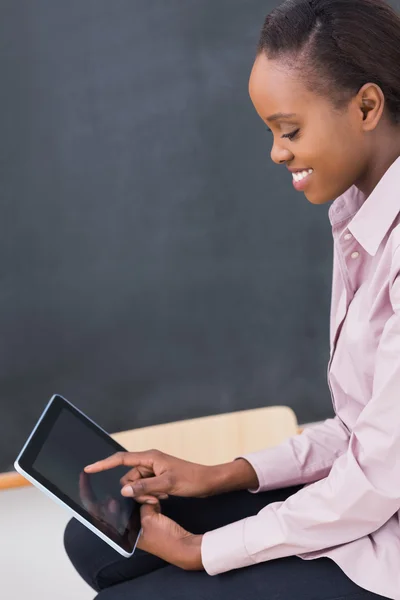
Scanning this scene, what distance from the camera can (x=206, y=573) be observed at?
3.15ft

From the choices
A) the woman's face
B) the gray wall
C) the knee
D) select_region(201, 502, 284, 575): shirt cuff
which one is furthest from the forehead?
the gray wall

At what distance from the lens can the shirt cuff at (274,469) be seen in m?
1.13

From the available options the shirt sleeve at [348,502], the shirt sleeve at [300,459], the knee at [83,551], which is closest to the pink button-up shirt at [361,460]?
the shirt sleeve at [348,502]

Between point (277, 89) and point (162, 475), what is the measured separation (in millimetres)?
539

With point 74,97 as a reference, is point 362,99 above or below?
below

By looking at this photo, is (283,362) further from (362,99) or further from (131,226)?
(362,99)

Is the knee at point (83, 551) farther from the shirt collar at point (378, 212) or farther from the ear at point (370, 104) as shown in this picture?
the ear at point (370, 104)

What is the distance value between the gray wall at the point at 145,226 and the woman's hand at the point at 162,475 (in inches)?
33.5

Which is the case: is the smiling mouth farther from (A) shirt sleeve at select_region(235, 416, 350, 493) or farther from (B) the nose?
(A) shirt sleeve at select_region(235, 416, 350, 493)

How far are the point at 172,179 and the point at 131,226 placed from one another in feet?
0.50

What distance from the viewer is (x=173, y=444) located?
4.54ft

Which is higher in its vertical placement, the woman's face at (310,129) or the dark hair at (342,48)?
the dark hair at (342,48)

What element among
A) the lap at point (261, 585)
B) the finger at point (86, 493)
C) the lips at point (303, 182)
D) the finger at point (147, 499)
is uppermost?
the lips at point (303, 182)

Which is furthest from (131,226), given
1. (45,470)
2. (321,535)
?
(321,535)
